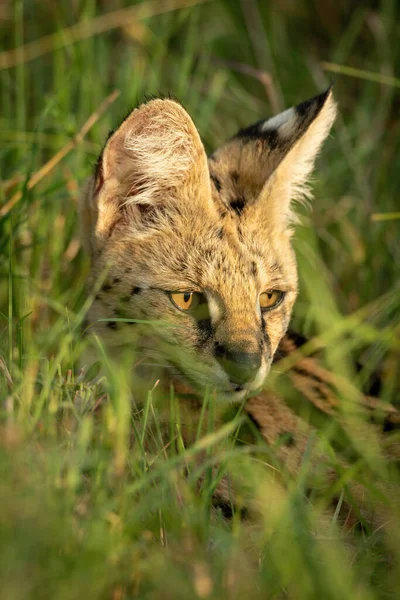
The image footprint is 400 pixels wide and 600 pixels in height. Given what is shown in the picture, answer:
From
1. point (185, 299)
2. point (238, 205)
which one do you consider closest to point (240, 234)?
point (238, 205)

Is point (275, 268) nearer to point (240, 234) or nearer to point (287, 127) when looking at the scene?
point (240, 234)

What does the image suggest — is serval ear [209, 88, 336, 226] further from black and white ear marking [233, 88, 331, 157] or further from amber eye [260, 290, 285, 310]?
amber eye [260, 290, 285, 310]

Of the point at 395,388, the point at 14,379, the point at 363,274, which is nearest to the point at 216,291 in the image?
the point at 14,379

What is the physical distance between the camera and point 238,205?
3.17 m

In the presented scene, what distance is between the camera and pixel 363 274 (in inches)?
173

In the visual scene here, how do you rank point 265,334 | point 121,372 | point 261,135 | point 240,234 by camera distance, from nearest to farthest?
1. point 121,372
2. point 265,334
3. point 240,234
4. point 261,135

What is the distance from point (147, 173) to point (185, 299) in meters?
0.56

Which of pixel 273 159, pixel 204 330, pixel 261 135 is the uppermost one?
pixel 261 135

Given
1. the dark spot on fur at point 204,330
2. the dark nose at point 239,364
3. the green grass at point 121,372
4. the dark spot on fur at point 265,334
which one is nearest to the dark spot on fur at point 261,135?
the green grass at point 121,372

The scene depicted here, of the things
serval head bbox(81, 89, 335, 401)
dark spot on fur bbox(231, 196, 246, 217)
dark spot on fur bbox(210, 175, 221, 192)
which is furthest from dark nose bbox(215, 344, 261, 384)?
Result: dark spot on fur bbox(210, 175, 221, 192)

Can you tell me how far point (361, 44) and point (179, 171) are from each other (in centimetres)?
328

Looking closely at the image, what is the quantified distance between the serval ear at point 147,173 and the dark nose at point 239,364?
0.70 meters

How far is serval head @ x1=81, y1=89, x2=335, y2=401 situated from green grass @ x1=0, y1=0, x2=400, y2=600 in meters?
0.22

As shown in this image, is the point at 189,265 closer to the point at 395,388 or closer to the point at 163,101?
the point at 163,101
